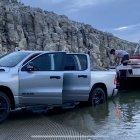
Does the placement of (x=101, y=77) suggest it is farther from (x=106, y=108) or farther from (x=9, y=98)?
(x=9, y=98)

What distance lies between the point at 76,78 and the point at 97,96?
1341 mm

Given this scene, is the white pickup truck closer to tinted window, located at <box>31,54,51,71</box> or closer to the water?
tinted window, located at <box>31,54,51,71</box>

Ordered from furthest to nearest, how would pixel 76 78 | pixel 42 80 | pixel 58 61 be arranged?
pixel 76 78, pixel 58 61, pixel 42 80

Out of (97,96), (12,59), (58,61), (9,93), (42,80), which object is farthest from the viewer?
(97,96)

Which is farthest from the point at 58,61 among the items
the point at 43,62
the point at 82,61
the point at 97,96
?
the point at 97,96

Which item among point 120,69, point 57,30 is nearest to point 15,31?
point 57,30

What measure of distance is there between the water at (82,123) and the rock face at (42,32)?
137 feet

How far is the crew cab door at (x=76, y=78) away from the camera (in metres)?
12.0

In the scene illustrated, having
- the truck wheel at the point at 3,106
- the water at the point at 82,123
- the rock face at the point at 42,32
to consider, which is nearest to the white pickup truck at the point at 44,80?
the truck wheel at the point at 3,106

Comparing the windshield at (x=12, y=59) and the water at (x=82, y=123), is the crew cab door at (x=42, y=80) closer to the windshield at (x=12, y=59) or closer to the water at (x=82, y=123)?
the windshield at (x=12, y=59)

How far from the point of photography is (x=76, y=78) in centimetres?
1220

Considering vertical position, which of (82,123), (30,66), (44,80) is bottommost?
(82,123)

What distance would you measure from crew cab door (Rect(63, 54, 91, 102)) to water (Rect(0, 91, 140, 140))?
47cm

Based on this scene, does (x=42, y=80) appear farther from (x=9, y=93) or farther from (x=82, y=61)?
(x=82, y=61)
